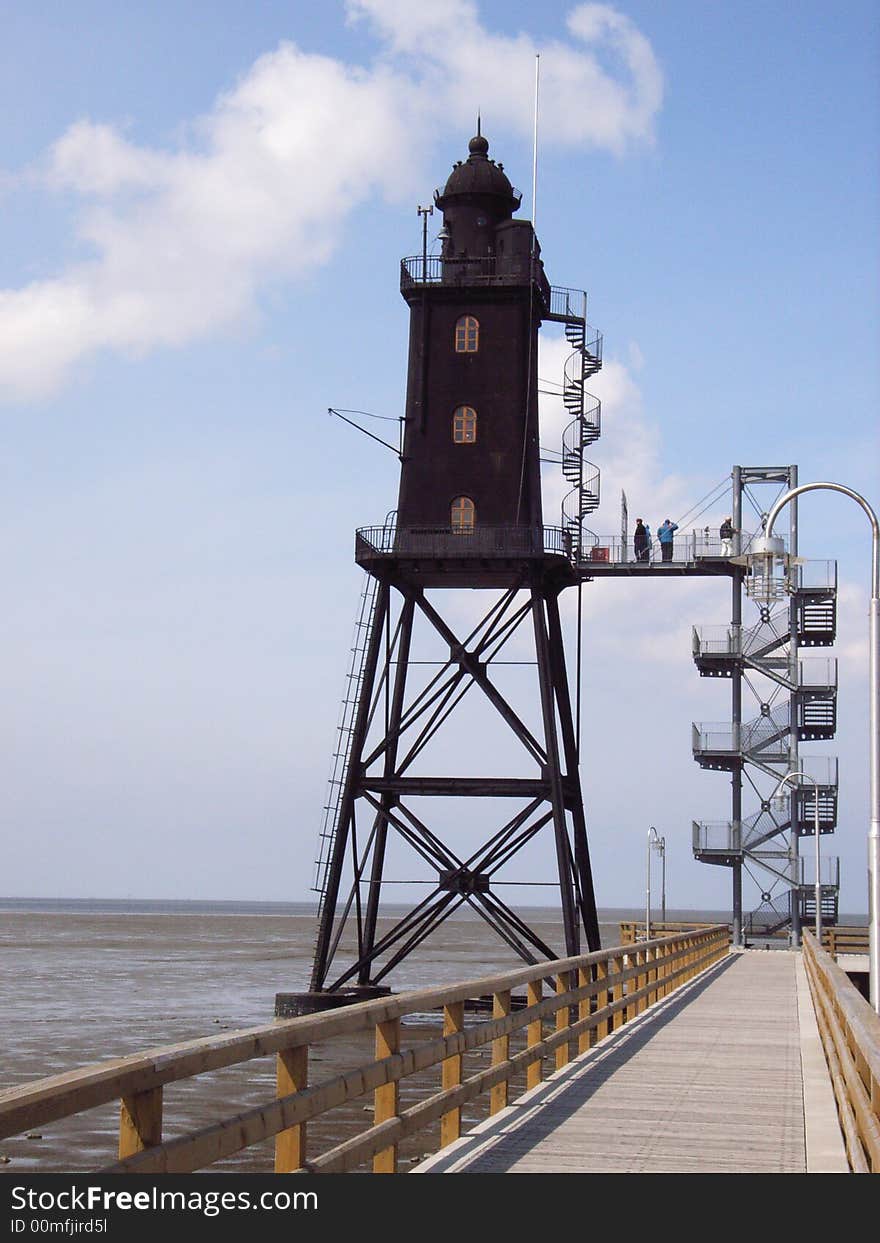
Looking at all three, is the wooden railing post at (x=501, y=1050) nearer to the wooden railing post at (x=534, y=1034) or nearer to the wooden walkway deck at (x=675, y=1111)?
the wooden walkway deck at (x=675, y=1111)

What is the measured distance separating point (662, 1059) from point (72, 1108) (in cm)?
1334

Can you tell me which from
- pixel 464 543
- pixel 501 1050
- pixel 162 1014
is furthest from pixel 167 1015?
pixel 501 1050

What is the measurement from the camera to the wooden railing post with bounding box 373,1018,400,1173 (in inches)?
395

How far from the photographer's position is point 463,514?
126 ft

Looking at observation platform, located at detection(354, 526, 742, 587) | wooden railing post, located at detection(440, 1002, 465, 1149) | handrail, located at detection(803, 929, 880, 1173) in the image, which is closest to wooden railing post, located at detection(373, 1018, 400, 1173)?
wooden railing post, located at detection(440, 1002, 465, 1149)

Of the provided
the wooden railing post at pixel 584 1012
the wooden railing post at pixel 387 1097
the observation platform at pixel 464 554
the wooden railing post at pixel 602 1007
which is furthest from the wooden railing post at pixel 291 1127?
the observation platform at pixel 464 554

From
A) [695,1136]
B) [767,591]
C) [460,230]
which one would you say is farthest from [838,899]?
[695,1136]

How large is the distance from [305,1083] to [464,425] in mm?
31361

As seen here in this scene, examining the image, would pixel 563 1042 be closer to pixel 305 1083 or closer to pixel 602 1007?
pixel 602 1007

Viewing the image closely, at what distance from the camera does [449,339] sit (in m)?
39.9

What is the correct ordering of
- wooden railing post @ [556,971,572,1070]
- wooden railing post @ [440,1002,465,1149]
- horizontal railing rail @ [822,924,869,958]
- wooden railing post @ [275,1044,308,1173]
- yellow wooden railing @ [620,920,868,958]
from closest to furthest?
1. wooden railing post @ [275,1044,308,1173]
2. wooden railing post @ [440,1002,465,1149]
3. wooden railing post @ [556,971,572,1070]
4. horizontal railing rail @ [822,924,869,958]
5. yellow wooden railing @ [620,920,868,958]

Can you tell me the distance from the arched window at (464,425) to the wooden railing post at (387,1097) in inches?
1151

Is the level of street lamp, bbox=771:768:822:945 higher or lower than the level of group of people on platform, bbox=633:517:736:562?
lower

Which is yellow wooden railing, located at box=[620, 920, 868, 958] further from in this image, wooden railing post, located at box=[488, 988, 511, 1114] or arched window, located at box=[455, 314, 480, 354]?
wooden railing post, located at box=[488, 988, 511, 1114]
